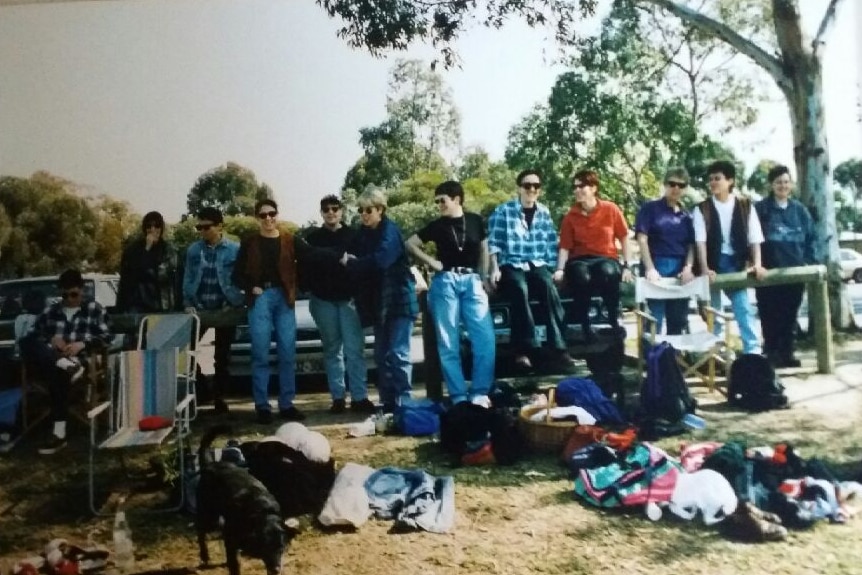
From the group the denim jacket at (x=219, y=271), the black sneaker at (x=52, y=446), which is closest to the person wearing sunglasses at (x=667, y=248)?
the denim jacket at (x=219, y=271)

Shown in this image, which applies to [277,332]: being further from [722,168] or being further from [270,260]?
[722,168]

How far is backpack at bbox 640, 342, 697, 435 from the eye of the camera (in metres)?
3.14

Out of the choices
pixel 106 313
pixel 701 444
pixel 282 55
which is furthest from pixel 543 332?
pixel 106 313

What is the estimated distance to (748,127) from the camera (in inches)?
125

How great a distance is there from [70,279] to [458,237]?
5.63 ft

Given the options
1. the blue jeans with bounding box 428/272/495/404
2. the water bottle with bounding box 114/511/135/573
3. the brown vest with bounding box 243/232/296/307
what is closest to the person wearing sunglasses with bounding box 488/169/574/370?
the blue jeans with bounding box 428/272/495/404

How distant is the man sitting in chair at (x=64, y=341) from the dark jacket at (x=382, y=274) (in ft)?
3.81

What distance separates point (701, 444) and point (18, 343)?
9.76ft

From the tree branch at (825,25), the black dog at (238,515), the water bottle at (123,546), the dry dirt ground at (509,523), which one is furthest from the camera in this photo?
the tree branch at (825,25)

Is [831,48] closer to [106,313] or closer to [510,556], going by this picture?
[510,556]

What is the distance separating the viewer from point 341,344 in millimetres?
3312

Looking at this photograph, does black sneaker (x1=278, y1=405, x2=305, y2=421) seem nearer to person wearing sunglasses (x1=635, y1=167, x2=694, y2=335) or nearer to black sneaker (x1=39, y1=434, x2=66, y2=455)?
black sneaker (x1=39, y1=434, x2=66, y2=455)

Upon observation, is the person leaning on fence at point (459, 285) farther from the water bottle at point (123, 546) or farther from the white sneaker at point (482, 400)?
the water bottle at point (123, 546)

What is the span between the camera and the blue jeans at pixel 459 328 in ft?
10.6
